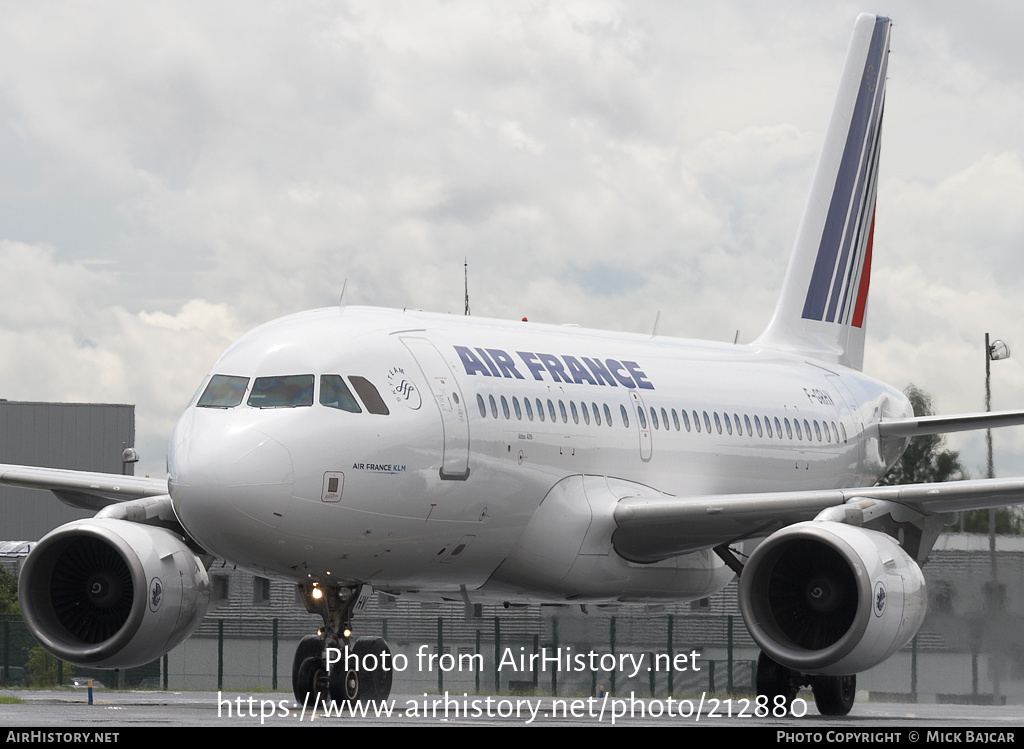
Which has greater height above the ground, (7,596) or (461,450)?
(461,450)

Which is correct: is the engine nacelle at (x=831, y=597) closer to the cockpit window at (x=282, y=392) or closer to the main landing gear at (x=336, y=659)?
the main landing gear at (x=336, y=659)

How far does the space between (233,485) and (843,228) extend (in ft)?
50.8

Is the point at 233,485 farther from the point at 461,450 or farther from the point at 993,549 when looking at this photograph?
the point at 993,549

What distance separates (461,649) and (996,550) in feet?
34.4

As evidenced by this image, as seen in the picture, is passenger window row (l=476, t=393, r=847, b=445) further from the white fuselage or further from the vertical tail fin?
the vertical tail fin

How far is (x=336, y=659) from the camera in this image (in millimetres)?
17312

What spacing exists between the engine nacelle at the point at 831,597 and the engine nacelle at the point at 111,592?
18.9 ft

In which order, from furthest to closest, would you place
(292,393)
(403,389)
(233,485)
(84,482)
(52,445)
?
(52,445), (84,482), (403,389), (292,393), (233,485)

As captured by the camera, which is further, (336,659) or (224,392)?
(336,659)

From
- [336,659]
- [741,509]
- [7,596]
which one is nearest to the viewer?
[336,659]

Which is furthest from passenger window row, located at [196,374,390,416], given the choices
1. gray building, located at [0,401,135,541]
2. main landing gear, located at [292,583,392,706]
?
gray building, located at [0,401,135,541]

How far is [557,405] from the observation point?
18.4 meters

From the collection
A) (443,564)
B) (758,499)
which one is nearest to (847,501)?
(758,499)

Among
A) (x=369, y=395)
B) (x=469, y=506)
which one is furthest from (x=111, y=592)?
(x=469, y=506)
